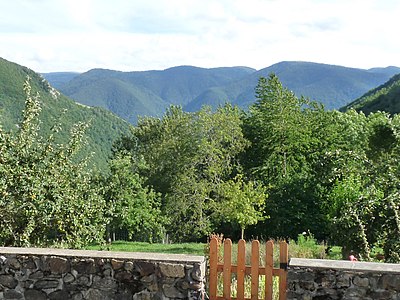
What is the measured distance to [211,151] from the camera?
92.4ft

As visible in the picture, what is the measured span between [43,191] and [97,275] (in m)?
4.95

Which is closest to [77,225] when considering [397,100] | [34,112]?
[34,112]

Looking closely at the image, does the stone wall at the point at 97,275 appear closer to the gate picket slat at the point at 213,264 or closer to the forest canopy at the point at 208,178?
the gate picket slat at the point at 213,264

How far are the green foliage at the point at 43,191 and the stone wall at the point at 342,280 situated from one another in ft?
19.8

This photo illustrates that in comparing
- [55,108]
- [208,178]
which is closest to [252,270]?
[208,178]

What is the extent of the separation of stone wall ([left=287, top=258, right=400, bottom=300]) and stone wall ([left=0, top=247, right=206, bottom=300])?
105cm

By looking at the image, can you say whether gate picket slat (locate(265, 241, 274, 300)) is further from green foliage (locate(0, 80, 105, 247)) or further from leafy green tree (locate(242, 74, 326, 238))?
leafy green tree (locate(242, 74, 326, 238))

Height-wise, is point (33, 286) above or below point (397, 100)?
below

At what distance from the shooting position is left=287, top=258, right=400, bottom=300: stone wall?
5281mm

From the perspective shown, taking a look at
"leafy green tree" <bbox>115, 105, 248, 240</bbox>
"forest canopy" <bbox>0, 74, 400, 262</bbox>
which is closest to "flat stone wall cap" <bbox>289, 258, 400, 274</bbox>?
"forest canopy" <bbox>0, 74, 400, 262</bbox>

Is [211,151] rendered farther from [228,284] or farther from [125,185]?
[228,284]

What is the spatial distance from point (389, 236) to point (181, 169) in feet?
68.4

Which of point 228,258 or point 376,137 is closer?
point 228,258

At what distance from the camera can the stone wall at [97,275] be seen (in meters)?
5.67
